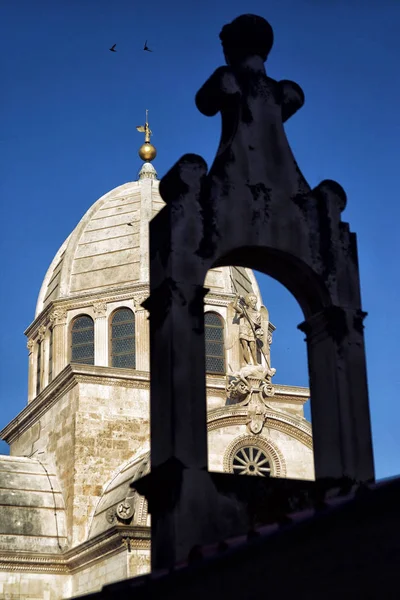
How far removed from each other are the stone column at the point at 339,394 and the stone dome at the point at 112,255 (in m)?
22.6

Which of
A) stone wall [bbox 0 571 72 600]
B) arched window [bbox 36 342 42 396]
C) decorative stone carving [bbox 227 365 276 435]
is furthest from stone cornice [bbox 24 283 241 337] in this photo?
stone wall [bbox 0 571 72 600]

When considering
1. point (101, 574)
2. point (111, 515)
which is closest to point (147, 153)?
point (111, 515)

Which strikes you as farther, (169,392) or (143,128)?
(143,128)

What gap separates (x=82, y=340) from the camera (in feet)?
112

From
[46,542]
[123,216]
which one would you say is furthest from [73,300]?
[46,542]

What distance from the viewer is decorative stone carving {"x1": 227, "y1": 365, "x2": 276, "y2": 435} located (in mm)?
28094

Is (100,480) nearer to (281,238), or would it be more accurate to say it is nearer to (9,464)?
(9,464)

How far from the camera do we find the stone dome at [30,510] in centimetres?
2781

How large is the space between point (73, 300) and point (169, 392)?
24415 mm

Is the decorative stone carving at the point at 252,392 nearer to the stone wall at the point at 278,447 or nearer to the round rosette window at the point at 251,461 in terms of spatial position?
the stone wall at the point at 278,447

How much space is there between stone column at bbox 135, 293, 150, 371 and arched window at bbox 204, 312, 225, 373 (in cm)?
185

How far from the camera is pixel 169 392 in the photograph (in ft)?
34.6

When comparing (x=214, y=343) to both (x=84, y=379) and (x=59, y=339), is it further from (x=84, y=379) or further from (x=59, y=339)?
(x=59, y=339)

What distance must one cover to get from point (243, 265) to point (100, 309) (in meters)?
22.7
